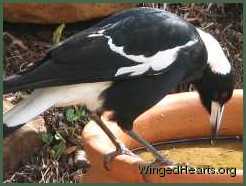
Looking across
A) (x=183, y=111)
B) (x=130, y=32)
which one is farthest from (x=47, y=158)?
(x=130, y=32)

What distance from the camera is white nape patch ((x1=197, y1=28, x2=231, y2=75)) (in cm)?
298

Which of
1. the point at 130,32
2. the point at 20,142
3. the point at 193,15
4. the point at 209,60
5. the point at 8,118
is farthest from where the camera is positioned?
the point at 193,15

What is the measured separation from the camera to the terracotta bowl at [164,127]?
2713 mm

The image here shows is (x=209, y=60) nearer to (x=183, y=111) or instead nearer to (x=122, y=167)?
(x=183, y=111)

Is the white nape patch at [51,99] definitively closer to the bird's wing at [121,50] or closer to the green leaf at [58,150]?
the bird's wing at [121,50]

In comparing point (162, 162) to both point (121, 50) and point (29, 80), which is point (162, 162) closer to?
point (121, 50)

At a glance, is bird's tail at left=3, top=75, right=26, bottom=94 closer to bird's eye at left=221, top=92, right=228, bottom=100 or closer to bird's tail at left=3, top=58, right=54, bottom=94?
bird's tail at left=3, top=58, right=54, bottom=94

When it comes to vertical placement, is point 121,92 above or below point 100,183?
above

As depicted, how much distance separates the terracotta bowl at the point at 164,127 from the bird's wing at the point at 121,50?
24 cm

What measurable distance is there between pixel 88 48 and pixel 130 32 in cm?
17

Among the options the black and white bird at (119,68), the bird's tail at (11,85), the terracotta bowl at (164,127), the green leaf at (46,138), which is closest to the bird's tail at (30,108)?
the black and white bird at (119,68)

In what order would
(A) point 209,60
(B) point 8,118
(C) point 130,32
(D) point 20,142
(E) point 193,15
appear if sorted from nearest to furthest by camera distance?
(B) point 8,118, (C) point 130,32, (A) point 209,60, (D) point 20,142, (E) point 193,15

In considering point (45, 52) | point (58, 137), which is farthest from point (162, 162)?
point (58, 137)

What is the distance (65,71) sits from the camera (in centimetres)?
262
